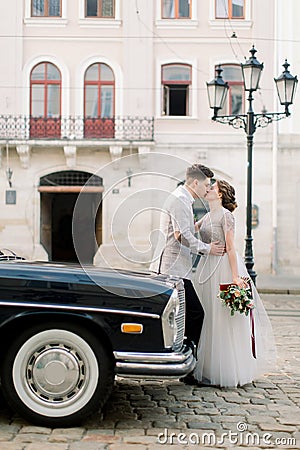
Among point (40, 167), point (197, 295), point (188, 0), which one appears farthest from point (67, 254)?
point (197, 295)

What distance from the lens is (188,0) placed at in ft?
80.1

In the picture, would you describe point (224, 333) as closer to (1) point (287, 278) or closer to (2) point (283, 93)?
(2) point (283, 93)

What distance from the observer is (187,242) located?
6426 mm

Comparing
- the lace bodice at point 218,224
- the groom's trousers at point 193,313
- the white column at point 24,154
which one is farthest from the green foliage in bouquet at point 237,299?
the white column at point 24,154

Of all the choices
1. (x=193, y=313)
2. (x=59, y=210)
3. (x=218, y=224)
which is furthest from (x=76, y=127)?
(x=193, y=313)

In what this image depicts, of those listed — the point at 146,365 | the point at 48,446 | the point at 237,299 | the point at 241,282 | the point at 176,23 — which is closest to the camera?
the point at 48,446

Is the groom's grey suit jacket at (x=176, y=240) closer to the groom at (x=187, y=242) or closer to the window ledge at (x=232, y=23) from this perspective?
the groom at (x=187, y=242)

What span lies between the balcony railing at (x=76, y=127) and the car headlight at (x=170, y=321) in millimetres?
19022

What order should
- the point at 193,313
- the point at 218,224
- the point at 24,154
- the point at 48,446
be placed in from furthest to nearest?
the point at 24,154 < the point at 218,224 < the point at 193,313 < the point at 48,446

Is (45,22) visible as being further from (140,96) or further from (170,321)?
(170,321)

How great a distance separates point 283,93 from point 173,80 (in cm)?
1022

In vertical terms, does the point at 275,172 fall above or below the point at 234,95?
below

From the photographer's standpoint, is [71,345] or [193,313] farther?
[193,313]

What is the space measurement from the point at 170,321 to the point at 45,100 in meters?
Answer: 20.1
